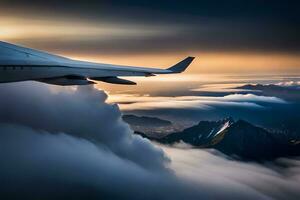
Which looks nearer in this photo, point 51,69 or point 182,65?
point 51,69

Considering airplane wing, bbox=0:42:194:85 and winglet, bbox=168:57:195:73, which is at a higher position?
winglet, bbox=168:57:195:73

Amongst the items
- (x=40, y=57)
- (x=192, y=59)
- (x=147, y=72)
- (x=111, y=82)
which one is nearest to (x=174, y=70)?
(x=192, y=59)

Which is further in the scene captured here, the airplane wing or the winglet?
the winglet

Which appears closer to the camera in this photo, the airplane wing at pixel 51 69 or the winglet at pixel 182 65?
the airplane wing at pixel 51 69

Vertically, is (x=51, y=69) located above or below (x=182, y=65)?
below

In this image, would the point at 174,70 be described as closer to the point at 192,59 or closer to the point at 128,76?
the point at 192,59
